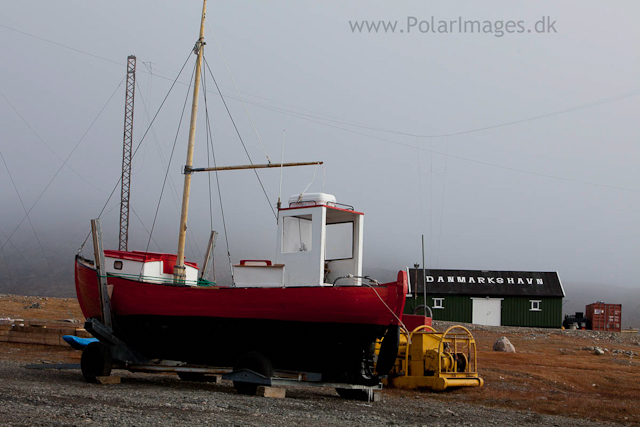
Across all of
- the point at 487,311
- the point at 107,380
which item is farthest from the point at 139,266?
the point at 487,311

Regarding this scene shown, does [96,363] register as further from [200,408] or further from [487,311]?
[487,311]

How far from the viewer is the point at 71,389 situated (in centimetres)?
1141

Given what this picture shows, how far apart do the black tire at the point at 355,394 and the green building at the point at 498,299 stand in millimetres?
33340

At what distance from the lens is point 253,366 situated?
1239 centimetres

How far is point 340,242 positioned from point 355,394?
322 centimetres

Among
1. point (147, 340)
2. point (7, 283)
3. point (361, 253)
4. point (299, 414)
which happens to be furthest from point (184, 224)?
point (7, 283)

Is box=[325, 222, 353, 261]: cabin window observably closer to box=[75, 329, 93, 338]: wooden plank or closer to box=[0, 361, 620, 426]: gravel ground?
box=[0, 361, 620, 426]: gravel ground

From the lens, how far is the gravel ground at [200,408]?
8113mm

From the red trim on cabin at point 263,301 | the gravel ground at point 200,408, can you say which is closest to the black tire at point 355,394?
the gravel ground at point 200,408

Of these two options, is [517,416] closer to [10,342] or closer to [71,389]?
[71,389]

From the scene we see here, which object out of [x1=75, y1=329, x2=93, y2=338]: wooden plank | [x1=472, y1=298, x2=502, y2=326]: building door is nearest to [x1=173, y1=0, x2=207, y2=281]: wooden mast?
[x1=75, y1=329, x2=93, y2=338]: wooden plank

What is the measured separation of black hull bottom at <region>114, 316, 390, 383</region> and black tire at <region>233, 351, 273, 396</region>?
39 centimetres

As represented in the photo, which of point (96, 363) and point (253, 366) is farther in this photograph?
point (96, 363)

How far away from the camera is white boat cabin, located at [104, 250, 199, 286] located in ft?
49.3
